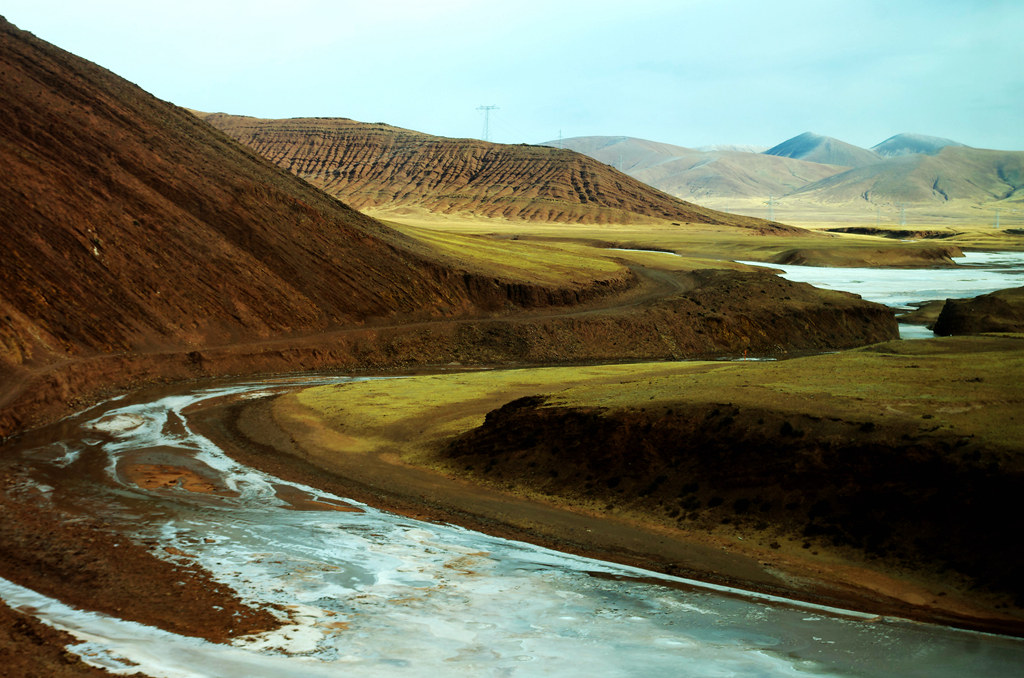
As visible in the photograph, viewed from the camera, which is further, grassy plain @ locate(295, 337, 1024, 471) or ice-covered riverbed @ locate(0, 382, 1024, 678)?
grassy plain @ locate(295, 337, 1024, 471)

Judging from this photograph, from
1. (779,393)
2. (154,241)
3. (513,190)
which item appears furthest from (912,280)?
(513,190)

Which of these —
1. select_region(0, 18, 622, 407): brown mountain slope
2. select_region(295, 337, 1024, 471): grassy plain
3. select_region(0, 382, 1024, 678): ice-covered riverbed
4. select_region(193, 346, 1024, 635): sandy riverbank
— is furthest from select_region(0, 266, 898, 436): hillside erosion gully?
select_region(0, 382, 1024, 678): ice-covered riverbed

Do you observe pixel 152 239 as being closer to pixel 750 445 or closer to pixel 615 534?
pixel 615 534

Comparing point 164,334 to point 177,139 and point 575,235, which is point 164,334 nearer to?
point 177,139

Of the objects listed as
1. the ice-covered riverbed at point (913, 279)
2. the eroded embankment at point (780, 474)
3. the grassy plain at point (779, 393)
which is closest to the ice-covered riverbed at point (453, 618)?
the eroded embankment at point (780, 474)

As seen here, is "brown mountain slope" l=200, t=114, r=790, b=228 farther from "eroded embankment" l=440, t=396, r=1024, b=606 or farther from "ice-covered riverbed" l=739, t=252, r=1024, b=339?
"eroded embankment" l=440, t=396, r=1024, b=606

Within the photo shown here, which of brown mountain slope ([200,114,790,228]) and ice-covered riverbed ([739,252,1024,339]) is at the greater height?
brown mountain slope ([200,114,790,228])

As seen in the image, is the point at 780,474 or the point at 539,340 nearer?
the point at 780,474
